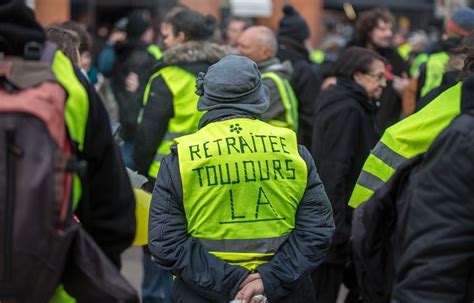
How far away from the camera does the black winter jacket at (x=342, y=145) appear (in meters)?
6.42

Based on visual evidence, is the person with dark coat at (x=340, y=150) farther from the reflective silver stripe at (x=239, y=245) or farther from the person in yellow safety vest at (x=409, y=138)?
the reflective silver stripe at (x=239, y=245)

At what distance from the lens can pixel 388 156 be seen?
4.62m

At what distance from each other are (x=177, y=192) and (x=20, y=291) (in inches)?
51.3

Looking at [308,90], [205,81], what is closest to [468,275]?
[205,81]

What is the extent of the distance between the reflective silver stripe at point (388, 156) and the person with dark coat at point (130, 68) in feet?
16.2

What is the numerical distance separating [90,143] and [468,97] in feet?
3.92

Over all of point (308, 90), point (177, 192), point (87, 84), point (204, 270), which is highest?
point (87, 84)

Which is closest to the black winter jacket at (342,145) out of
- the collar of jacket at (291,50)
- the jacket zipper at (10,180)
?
the collar of jacket at (291,50)

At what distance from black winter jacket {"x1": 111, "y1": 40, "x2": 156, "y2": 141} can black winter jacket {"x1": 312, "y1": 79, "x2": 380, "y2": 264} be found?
10.2 ft

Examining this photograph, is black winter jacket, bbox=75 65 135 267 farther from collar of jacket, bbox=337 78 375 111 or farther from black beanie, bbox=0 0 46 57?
collar of jacket, bbox=337 78 375 111

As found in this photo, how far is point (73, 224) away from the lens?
328 centimetres

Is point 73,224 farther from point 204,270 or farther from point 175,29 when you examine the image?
point 175,29

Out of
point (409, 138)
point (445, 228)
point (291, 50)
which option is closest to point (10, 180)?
point (445, 228)

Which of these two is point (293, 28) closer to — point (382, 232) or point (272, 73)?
point (272, 73)
